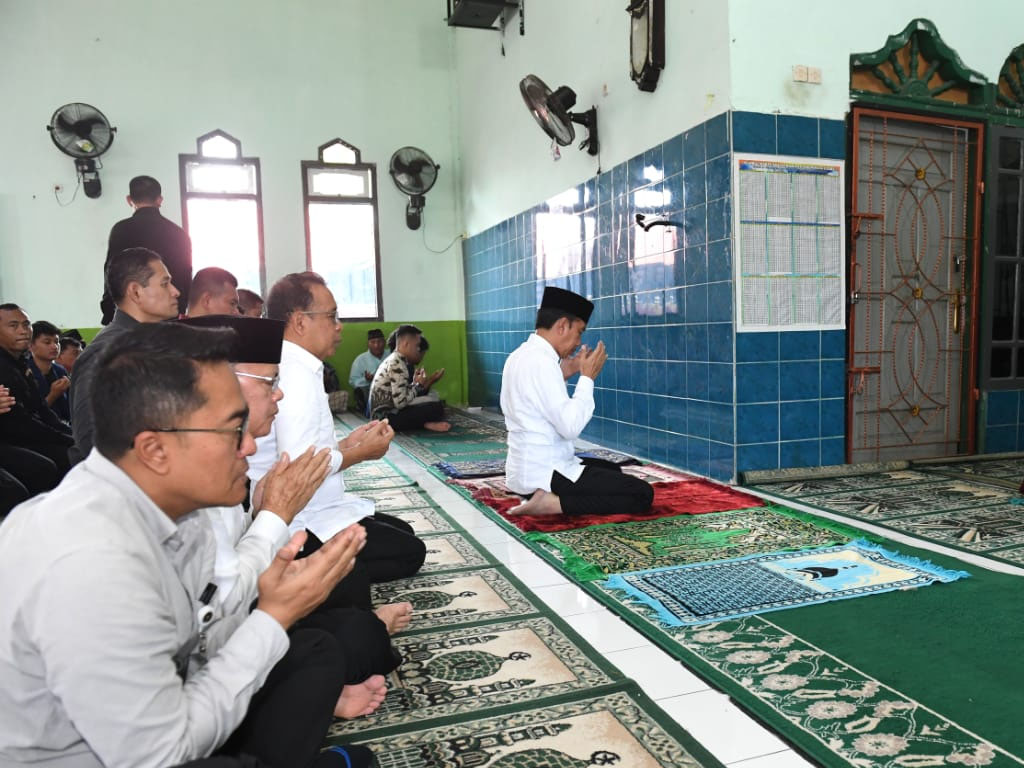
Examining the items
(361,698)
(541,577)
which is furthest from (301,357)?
(541,577)

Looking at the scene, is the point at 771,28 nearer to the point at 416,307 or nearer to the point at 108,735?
the point at 108,735

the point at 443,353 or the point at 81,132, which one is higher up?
the point at 81,132

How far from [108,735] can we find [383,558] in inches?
67.7

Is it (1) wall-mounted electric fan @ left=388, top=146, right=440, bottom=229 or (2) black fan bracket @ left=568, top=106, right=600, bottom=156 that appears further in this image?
(1) wall-mounted electric fan @ left=388, top=146, right=440, bottom=229

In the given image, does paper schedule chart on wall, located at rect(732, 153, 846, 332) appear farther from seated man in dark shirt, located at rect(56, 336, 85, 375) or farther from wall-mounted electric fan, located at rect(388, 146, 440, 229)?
wall-mounted electric fan, located at rect(388, 146, 440, 229)

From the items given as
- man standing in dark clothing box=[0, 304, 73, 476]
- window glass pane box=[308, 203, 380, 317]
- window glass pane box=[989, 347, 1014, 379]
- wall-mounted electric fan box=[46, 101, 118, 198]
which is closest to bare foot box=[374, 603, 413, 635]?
man standing in dark clothing box=[0, 304, 73, 476]

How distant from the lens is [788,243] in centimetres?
394

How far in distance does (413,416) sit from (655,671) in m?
4.76

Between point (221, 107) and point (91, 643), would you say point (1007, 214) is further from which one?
point (221, 107)

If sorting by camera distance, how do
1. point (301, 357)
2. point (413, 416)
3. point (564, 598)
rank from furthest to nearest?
point (413, 416)
point (564, 598)
point (301, 357)

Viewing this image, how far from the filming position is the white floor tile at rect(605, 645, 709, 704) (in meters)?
1.75

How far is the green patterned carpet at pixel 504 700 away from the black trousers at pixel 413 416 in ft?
12.9

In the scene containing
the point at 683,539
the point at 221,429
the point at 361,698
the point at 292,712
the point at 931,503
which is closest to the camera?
the point at 221,429

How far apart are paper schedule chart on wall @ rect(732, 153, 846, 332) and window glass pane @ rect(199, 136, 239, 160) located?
19.9ft
